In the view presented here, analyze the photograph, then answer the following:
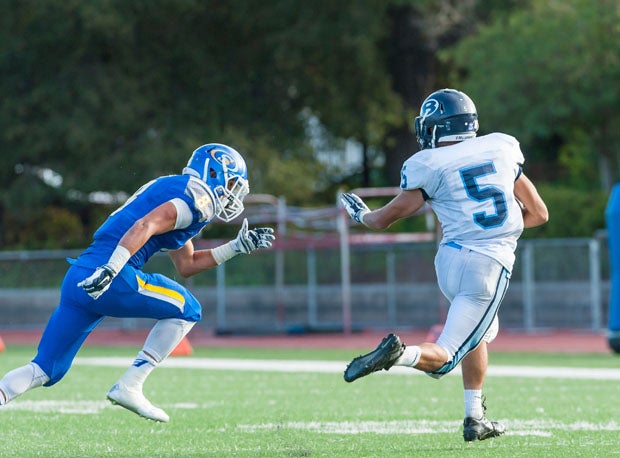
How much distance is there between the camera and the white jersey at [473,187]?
611 centimetres

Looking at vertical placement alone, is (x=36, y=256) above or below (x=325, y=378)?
above

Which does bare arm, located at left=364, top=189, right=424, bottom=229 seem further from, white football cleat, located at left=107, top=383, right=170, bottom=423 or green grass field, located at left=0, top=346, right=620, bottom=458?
white football cleat, located at left=107, top=383, right=170, bottom=423

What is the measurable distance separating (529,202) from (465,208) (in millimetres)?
500

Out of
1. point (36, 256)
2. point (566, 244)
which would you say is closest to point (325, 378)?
point (566, 244)

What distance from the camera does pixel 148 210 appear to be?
622 cm

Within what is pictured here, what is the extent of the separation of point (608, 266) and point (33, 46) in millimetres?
13787

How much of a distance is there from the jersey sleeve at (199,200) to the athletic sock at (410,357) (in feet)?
4.35

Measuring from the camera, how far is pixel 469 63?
2367 cm

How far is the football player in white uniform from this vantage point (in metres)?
6.04

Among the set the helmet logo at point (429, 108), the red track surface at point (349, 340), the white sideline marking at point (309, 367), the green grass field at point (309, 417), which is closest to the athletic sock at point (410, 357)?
the green grass field at point (309, 417)

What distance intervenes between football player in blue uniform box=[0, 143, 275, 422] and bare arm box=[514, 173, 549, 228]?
145cm

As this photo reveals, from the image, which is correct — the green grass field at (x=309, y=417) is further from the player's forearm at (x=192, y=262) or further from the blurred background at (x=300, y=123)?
the blurred background at (x=300, y=123)

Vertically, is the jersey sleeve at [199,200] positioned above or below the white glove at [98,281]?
above

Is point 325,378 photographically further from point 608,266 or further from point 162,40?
point 162,40
